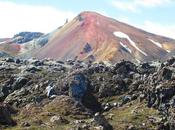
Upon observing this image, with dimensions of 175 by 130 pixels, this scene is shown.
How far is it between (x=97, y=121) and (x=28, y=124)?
898 inches

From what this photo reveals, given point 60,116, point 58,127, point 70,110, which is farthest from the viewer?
point 70,110

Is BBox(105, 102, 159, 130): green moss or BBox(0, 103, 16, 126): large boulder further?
BBox(105, 102, 159, 130): green moss

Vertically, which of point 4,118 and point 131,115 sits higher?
point 131,115

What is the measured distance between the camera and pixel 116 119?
177 metres

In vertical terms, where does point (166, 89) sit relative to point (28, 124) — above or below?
above

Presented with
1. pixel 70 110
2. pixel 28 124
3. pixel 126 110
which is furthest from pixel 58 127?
pixel 126 110

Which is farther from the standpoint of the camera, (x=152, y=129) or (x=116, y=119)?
(x=116, y=119)

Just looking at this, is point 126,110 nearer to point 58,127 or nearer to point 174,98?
point 174,98

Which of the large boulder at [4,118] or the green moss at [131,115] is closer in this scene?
the large boulder at [4,118]

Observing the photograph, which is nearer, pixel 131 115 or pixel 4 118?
pixel 4 118

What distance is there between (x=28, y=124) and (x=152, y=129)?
133 feet

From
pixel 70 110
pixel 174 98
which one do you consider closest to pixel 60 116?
pixel 70 110

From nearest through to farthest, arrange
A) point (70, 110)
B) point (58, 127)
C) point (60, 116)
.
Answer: point (58, 127), point (60, 116), point (70, 110)

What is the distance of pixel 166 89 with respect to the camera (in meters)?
187
